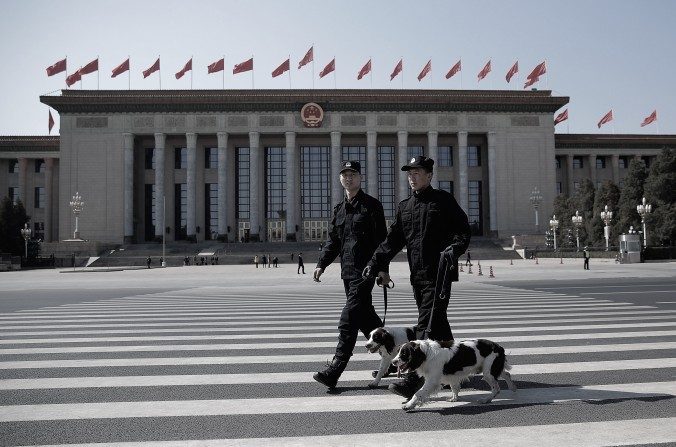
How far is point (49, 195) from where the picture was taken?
69.9 meters

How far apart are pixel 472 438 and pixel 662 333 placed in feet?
18.6

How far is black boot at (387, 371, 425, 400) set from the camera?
489 cm

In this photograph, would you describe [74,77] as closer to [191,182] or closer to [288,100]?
[191,182]

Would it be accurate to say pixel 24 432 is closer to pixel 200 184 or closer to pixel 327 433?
pixel 327 433

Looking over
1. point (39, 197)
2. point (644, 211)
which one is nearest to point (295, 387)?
point (644, 211)

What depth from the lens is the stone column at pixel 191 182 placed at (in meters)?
64.2

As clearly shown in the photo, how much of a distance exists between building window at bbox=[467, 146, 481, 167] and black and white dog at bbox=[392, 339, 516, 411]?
66412 mm

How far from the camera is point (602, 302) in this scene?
13125 mm

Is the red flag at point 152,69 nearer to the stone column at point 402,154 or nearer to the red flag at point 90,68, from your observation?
the red flag at point 90,68

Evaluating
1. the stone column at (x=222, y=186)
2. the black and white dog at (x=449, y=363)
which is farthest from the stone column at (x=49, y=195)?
the black and white dog at (x=449, y=363)

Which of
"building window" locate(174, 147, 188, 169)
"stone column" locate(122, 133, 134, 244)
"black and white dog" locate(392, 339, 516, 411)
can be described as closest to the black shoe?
"black and white dog" locate(392, 339, 516, 411)

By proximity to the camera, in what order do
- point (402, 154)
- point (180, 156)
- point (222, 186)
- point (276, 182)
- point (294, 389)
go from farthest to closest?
point (180, 156), point (276, 182), point (402, 154), point (222, 186), point (294, 389)

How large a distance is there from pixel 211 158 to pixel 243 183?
4659 mm

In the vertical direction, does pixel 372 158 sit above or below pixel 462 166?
above
